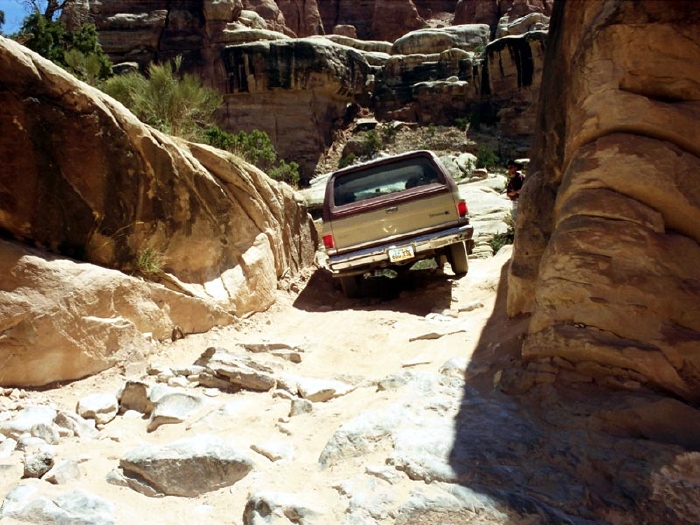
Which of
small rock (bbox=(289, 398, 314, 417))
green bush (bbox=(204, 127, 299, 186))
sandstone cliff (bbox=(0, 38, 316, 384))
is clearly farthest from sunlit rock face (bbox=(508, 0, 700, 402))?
green bush (bbox=(204, 127, 299, 186))

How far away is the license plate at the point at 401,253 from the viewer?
25.6 ft

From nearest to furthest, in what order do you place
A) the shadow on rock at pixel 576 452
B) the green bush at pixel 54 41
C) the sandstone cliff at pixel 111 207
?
the shadow on rock at pixel 576 452
the sandstone cliff at pixel 111 207
the green bush at pixel 54 41

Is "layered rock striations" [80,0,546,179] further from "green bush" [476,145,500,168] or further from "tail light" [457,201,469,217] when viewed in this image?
"tail light" [457,201,469,217]

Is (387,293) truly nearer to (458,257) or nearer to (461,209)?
(458,257)

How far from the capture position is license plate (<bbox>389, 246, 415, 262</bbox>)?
25.6 ft

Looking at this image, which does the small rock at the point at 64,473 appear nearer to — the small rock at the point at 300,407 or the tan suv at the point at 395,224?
the small rock at the point at 300,407

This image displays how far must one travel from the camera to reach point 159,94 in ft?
30.7

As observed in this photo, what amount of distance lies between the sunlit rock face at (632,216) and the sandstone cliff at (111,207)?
11.1 ft

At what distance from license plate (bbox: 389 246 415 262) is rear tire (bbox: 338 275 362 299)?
0.96m

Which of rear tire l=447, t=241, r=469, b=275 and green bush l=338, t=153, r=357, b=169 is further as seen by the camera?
green bush l=338, t=153, r=357, b=169

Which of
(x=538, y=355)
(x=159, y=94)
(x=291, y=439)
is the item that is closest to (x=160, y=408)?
(x=291, y=439)

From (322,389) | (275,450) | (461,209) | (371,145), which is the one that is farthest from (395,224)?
(371,145)

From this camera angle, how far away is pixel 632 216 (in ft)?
11.9

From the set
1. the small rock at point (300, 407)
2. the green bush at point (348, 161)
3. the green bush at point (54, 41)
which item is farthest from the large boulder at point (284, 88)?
the small rock at point (300, 407)
